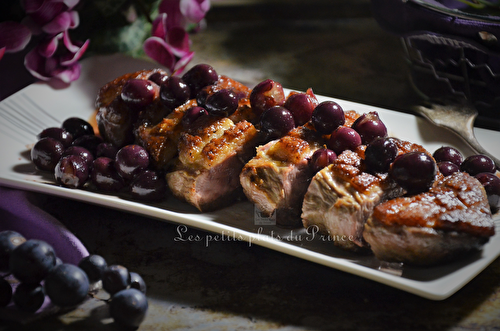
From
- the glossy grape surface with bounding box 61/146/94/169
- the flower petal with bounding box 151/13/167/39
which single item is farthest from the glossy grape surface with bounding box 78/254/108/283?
the flower petal with bounding box 151/13/167/39

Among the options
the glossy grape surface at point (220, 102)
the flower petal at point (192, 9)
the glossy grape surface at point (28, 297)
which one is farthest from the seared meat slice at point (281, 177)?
the flower petal at point (192, 9)

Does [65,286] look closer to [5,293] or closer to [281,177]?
[5,293]

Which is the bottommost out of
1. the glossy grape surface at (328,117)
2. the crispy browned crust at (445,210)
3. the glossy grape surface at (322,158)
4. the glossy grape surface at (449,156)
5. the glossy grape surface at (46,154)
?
the glossy grape surface at (46,154)

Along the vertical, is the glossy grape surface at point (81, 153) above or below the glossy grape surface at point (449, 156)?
below

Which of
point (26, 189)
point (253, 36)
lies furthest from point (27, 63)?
point (253, 36)

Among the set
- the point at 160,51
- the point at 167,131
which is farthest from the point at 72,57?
the point at 167,131

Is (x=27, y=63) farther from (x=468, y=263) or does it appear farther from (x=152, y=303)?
(x=468, y=263)

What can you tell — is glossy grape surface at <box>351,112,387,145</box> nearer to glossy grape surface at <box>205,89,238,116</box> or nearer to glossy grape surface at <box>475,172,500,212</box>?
glossy grape surface at <box>475,172,500,212</box>

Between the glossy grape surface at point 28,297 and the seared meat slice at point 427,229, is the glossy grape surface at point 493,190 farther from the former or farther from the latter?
the glossy grape surface at point 28,297
